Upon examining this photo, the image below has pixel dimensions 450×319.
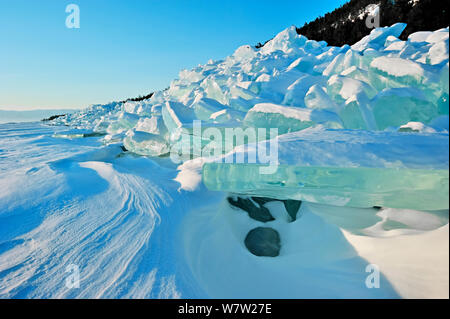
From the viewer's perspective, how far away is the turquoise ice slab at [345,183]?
707 millimetres

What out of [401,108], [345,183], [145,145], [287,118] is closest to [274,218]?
[345,183]

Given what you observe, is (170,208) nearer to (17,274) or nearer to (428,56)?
(17,274)

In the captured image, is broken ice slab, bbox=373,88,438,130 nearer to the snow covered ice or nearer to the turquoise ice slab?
the snow covered ice

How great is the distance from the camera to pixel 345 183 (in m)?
0.81

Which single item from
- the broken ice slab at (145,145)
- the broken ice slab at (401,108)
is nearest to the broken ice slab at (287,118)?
the broken ice slab at (401,108)

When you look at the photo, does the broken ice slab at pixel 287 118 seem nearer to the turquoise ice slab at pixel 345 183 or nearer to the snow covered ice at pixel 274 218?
the snow covered ice at pixel 274 218

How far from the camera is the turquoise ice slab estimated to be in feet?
2.32

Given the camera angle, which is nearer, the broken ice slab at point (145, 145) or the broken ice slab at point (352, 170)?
the broken ice slab at point (352, 170)

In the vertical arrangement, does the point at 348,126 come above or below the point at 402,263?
above

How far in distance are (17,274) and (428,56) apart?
9.05 feet

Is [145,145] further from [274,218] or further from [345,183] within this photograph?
[345,183]
